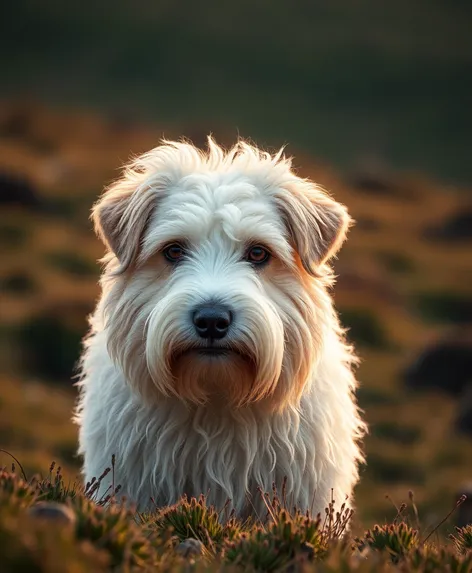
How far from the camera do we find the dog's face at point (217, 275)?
21.2 feet

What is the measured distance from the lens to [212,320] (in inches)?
250

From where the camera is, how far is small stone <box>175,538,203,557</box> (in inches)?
202

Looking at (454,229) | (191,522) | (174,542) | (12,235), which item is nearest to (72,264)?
(12,235)

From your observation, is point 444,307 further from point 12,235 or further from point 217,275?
point 217,275

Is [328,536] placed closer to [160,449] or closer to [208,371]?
[208,371]

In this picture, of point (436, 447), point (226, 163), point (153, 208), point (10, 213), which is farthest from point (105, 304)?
point (10, 213)

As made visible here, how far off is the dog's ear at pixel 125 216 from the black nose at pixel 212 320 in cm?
105

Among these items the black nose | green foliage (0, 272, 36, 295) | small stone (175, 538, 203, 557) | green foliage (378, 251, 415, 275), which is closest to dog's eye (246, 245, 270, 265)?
the black nose

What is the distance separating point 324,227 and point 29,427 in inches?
454

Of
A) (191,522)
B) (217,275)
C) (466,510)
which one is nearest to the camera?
(191,522)

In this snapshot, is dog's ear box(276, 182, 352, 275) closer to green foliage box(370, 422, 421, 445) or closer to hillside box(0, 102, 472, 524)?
hillside box(0, 102, 472, 524)

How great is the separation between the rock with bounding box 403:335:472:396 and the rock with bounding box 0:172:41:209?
16.8 metres

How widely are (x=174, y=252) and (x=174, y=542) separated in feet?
7.03

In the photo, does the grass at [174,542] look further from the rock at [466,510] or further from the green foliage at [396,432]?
the green foliage at [396,432]
